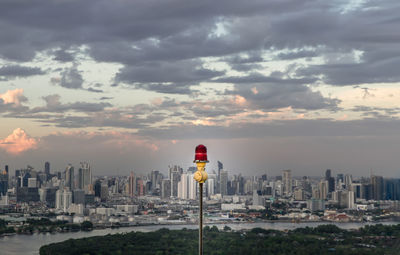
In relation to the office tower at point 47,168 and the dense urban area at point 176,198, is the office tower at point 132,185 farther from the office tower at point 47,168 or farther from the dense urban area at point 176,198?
the office tower at point 47,168

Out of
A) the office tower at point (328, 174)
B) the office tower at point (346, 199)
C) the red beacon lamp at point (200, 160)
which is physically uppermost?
the red beacon lamp at point (200, 160)

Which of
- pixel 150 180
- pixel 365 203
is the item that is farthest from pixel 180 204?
pixel 365 203

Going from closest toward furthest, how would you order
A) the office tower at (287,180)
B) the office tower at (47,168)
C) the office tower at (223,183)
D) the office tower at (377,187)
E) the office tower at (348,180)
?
the office tower at (377,187) < the office tower at (223,183) < the office tower at (348,180) < the office tower at (47,168) < the office tower at (287,180)

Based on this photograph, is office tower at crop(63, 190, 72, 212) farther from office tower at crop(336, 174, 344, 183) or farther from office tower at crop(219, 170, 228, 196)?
office tower at crop(336, 174, 344, 183)

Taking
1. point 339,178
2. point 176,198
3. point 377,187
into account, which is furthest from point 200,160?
point 339,178

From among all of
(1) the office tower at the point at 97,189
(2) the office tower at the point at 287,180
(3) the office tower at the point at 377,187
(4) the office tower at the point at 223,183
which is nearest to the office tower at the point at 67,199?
(1) the office tower at the point at 97,189

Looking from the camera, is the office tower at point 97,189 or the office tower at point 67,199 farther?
the office tower at point 97,189

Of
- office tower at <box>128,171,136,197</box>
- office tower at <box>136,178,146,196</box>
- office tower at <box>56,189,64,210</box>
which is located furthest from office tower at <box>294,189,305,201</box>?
office tower at <box>56,189,64,210</box>
